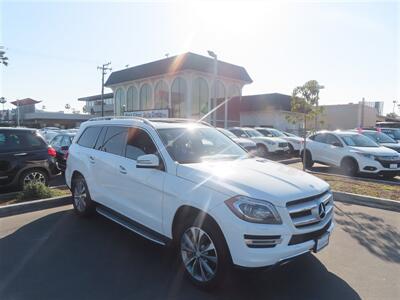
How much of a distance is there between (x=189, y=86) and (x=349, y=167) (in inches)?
916

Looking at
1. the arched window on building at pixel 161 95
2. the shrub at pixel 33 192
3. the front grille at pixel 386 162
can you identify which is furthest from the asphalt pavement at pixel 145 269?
the arched window on building at pixel 161 95

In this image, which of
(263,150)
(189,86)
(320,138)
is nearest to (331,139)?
(320,138)

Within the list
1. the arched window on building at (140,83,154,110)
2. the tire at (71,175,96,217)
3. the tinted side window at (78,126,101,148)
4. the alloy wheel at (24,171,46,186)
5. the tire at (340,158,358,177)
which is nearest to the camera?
the tire at (71,175,96,217)

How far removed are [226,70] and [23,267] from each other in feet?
106

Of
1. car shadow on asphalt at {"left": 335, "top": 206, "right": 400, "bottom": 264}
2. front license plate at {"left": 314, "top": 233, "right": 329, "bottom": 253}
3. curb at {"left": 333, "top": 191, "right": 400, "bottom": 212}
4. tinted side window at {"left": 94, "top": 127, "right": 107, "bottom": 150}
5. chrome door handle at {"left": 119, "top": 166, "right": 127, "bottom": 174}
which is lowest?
car shadow on asphalt at {"left": 335, "top": 206, "right": 400, "bottom": 264}

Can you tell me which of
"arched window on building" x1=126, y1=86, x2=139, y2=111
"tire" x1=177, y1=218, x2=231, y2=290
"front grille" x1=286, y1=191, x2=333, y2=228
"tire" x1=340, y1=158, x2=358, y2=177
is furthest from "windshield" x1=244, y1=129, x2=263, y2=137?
"arched window on building" x1=126, y1=86, x2=139, y2=111

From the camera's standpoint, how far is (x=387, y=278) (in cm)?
375

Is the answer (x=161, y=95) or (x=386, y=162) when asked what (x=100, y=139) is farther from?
(x=161, y=95)

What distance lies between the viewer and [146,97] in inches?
1478

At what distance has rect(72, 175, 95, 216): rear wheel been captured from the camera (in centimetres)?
566

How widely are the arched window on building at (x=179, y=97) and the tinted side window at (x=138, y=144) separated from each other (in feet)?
93.7

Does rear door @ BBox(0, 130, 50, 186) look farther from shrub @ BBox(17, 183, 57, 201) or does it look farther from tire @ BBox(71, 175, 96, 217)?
tire @ BBox(71, 175, 96, 217)

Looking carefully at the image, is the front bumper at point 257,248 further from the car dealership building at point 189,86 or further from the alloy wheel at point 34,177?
the car dealership building at point 189,86

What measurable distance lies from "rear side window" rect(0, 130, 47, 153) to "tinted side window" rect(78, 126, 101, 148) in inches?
89.1
